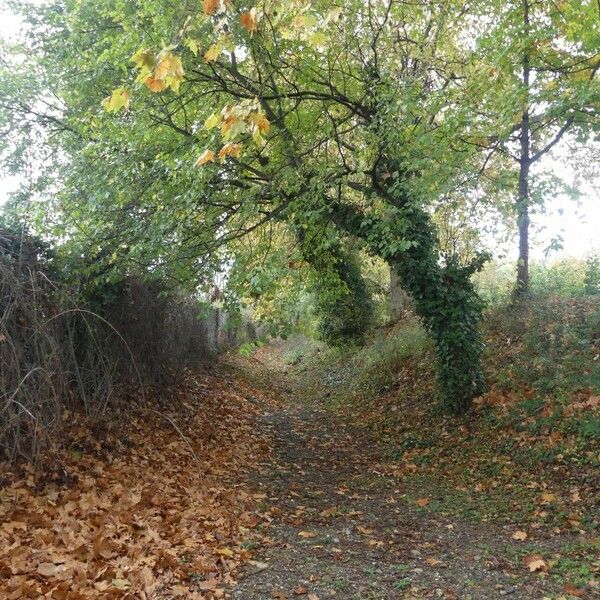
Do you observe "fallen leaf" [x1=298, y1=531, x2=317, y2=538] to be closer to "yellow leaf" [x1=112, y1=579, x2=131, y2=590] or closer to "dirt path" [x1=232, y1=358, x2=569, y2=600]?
"dirt path" [x1=232, y1=358, x2=569, y2=600]

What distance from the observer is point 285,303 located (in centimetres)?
1148

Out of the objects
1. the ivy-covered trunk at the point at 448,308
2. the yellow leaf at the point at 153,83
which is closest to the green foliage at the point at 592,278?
the ivy-covered trunk at the point at 448,308

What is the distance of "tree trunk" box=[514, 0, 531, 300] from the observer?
25.8ft

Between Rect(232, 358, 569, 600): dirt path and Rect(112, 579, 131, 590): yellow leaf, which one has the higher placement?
Rect(112, 579, 131, 590): yellow leaf

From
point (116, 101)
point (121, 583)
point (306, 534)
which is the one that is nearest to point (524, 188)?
point (306, 534)

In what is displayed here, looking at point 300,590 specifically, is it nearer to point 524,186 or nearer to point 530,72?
point 524,186

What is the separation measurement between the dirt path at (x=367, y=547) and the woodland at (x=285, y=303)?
0.03 meters

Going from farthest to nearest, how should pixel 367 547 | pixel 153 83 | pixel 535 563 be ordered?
1. pixel 367 547
2. pixel 535 563
3. pixel 153 83

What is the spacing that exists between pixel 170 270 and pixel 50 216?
2100 mm

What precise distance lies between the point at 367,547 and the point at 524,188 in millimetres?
6138

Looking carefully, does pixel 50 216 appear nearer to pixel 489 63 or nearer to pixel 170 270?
pixel 170 270

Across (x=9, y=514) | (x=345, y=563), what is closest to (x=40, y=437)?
(x=9, y=514)

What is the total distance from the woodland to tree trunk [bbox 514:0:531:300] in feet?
0.31

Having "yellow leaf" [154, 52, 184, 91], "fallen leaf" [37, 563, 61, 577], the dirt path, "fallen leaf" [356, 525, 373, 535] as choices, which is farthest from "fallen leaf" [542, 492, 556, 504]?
"yellow leaf" [154, 52, 184, 91]
